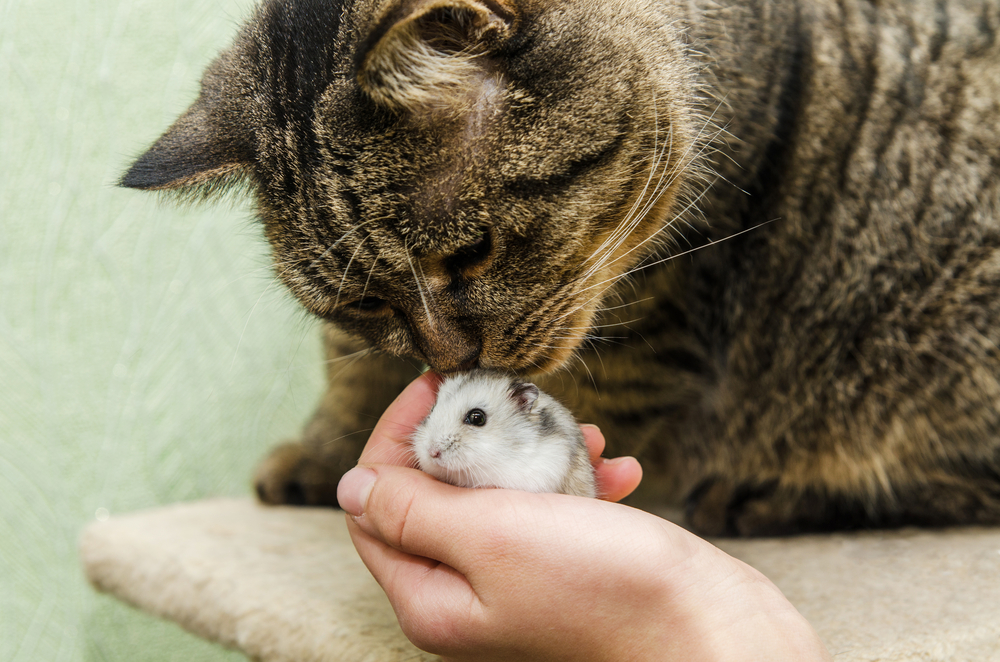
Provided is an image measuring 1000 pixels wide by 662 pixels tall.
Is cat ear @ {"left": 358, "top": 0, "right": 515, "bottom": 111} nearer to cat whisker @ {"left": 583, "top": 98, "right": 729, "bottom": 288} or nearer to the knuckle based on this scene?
cat whisker @ {"left": 583, "top": 98, "right": 729, "bottom": 288}

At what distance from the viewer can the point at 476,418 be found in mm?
750

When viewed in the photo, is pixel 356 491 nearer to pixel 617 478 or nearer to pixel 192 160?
pixel 617 478

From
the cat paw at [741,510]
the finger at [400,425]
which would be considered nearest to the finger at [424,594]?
the finger at [400,425]

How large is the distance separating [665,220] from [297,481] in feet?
2.95

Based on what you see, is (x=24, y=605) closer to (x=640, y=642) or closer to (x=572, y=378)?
(x=572, y=378)

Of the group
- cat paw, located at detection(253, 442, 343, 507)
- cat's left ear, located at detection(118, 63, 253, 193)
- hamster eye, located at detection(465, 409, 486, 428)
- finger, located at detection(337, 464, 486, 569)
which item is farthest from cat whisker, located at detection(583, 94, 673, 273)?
cat paw, located at detection(253, 442, 343, 507)

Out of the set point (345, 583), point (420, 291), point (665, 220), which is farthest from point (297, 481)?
point (665, 220)

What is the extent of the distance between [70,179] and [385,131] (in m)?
0.76

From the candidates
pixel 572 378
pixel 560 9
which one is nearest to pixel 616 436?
pixel 572 378

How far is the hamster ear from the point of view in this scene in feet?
2.53

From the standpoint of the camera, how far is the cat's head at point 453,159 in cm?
76

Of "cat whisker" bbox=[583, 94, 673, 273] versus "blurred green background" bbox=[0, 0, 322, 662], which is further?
"blurred green background" bbox=[0, 0, 322, 662]

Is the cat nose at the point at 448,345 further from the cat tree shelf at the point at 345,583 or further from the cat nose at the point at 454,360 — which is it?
the cat tree shelf at the point at 345,583

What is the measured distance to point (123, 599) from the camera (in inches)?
44.2
